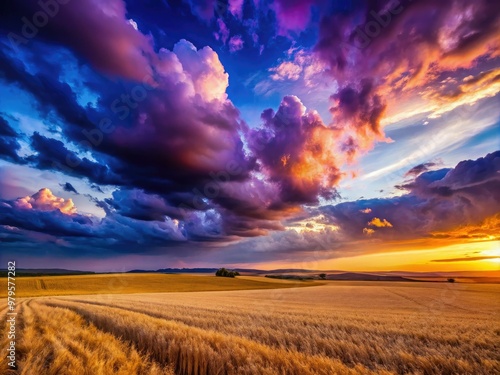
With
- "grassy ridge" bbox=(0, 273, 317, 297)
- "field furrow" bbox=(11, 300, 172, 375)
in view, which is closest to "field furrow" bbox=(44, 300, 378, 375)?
"field furrow" bbox=(11, 300, 172, 375)

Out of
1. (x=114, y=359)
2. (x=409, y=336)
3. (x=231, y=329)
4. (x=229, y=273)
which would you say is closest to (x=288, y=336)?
(x=231, y=329)

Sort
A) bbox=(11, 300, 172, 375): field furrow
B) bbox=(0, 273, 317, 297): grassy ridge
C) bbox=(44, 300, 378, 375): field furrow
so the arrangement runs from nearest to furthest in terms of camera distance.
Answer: bbox=(44, 300, 378, 375): field furrow → bbox=(11, 300, 172, 375): field furrow → bbox=(0, 273, 317, 297): grassy ridge

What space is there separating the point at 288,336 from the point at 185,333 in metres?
3.04

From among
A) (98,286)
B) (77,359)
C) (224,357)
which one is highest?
(98,286)

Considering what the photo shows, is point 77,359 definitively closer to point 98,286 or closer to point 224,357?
point 224,357

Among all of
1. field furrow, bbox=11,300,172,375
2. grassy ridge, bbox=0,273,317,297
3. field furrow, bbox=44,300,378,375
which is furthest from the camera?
grassy ridge, bbox=0,273,317,297

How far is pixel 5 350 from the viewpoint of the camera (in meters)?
6.26

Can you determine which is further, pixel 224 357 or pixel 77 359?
pixel 224 357

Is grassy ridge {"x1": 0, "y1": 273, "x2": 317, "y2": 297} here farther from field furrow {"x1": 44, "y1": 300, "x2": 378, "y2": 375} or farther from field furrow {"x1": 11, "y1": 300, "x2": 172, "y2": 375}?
field furrow {"x1": 44, "y1": 300, "x2": 378, "y2": 375}

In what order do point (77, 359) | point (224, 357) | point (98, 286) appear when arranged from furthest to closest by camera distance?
point (98, 286), point (224, 357), point (77, 359)

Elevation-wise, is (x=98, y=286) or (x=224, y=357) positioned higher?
(x=98, y=286)

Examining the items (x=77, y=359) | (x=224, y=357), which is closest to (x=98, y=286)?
(x=77, y=359)

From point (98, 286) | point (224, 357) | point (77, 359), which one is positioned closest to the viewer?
point (77, 359)

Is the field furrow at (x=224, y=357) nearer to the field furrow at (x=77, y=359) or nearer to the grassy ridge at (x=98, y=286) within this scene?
the field furrow at (x=77, y=359)
